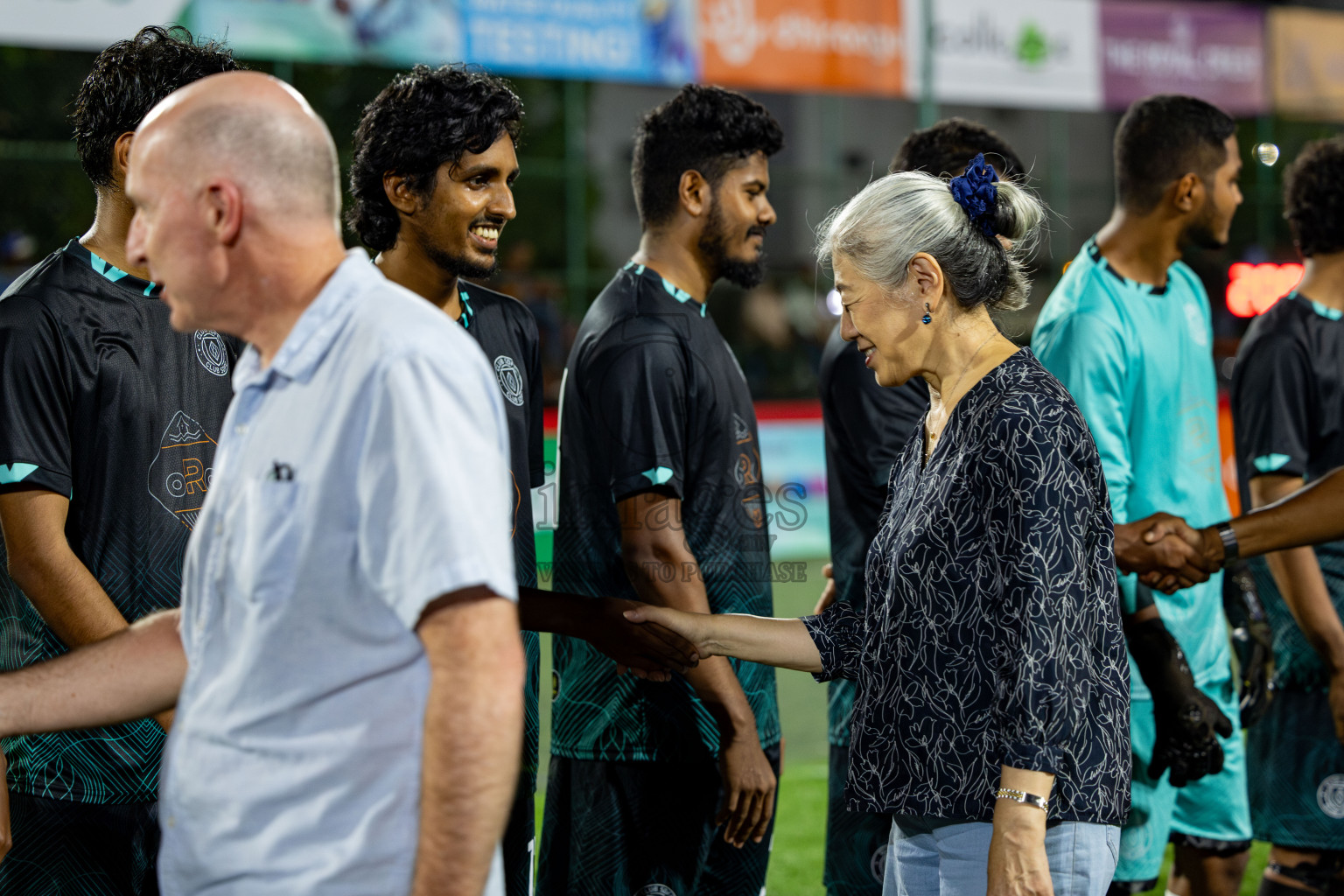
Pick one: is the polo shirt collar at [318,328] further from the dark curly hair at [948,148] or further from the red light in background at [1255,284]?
the red light in background at [1255,284]

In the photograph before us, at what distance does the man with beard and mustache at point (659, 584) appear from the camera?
3.09m

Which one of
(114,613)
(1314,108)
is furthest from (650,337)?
(1314,108)

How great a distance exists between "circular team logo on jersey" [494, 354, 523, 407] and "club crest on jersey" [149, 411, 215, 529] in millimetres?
644

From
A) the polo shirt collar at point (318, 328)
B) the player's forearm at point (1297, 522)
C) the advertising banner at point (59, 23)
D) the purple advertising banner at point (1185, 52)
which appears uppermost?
the purple advertising banner at point (1185, 52)

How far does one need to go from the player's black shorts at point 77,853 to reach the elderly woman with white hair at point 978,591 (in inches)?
53.5

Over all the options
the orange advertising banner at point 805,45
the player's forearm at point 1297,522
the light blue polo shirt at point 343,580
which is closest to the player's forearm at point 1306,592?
the player's forearm at point 1297,522

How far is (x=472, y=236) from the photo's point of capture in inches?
119

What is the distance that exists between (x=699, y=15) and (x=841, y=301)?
→ 10998 millimetres

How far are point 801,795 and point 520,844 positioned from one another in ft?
10.2

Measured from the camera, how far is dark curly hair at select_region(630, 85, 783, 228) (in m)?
3.58

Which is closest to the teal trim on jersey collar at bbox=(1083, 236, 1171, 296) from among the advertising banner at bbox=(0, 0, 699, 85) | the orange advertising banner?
the advertising banner at bbox=(0, 0, 699, 85)

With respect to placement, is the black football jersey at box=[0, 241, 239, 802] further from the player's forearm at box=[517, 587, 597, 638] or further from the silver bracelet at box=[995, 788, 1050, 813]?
the silver bracelet at box=[995, 788, 1050, 813]

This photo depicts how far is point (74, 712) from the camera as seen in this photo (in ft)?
6.21

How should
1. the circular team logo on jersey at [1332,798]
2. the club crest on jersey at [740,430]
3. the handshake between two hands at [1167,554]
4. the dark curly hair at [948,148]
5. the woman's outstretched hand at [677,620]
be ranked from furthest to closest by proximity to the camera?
1. the circular team logo on jersey at [1332,798]
2. the dark curly hair at [948,148]
3. the handshake between two hands at [1167,554]
4. the club crest on jersey at [740,430]
5. the woman's outstretched hand at [677,620]
